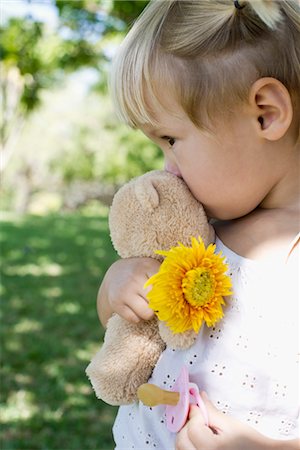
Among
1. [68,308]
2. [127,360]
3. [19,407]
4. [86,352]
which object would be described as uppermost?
[127,360]

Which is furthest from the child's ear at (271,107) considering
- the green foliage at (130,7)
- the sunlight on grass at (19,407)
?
the green foliage at (130,7)

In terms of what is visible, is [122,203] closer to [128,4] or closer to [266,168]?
[266,168]

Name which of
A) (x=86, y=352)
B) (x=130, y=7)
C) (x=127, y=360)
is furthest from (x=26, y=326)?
(x=127, y=360)

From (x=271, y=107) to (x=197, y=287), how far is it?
0.36 metres

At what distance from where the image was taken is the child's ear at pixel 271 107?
48.0 inches

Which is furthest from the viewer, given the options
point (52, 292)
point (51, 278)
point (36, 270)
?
point (36, 270)

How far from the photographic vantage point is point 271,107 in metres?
1.25

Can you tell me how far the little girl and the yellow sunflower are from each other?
2.2 inches

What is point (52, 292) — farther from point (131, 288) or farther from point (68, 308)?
point (131, 288)

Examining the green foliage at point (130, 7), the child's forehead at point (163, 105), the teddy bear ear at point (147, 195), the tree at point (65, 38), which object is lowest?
the tree at point (65, 38)

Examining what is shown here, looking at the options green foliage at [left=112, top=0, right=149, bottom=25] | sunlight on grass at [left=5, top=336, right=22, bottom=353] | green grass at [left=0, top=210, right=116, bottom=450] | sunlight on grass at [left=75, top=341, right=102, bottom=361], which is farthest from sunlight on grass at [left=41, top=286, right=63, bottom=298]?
green foliage at [left=112, top=0, right=149, bottom=25]

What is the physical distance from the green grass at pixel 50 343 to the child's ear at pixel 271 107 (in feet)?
8.11

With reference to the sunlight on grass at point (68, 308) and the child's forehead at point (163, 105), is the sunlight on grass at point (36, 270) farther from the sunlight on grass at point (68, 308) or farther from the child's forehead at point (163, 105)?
the child's forehead at point (163, 105)

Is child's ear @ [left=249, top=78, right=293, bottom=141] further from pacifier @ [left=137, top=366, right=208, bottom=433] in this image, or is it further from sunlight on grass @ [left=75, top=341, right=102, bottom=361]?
sunlight on grass @ [left=75, top=341, right=102, bottom=361]
